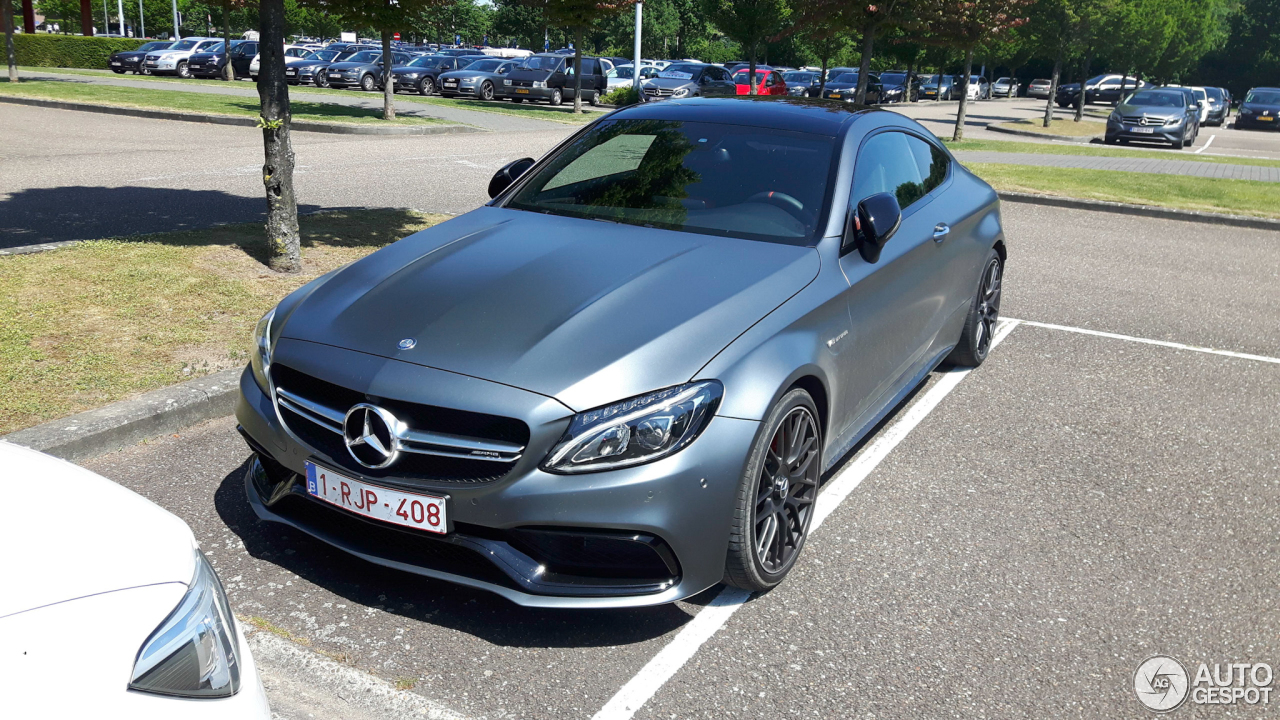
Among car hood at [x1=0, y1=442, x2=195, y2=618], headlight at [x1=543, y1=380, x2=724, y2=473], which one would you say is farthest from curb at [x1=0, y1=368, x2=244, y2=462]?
headlight at [x1=543, y1=380, x2=724, y2=473]

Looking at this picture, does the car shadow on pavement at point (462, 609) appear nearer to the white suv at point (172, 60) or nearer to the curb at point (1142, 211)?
the curb at point (1142, 211)

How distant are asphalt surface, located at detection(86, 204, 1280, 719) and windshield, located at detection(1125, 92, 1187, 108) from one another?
24913mm

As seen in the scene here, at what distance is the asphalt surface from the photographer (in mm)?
3102

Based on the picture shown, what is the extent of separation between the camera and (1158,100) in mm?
27766

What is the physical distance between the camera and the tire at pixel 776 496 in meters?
3.27

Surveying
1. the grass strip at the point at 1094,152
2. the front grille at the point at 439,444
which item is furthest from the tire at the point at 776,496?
the grass strip at the point at 1094,152

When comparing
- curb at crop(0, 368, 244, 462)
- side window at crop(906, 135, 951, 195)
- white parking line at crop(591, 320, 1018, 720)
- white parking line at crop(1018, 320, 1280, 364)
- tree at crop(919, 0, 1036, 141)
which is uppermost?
tree at crop(919, 0, 1036, 141)

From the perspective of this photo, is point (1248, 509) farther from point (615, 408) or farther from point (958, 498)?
point (615, 408)

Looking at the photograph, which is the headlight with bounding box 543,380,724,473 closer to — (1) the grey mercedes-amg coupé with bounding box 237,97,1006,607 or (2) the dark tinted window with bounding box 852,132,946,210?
(1) the grey mercedes-amg coupé with bounding box 237,97,1006,607

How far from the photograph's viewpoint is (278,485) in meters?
3.48

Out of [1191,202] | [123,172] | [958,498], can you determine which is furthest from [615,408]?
[1191,202]

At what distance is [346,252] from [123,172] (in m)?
6.08

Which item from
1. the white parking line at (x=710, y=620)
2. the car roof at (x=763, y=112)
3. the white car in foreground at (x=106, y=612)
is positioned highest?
the car roof at (x=763, y=112)

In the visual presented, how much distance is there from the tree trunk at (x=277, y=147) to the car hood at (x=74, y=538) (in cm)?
530
